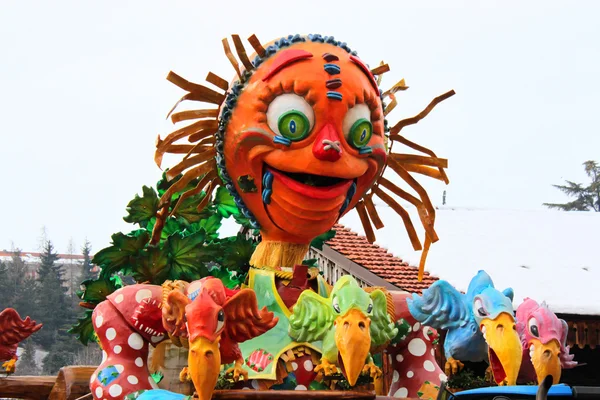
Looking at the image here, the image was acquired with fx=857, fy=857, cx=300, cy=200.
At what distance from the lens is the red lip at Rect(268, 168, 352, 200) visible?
15.5 feet

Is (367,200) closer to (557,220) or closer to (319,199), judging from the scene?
(319,199)

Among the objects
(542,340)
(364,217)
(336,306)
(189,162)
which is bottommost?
(542,340)

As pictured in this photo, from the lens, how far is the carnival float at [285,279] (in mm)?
4164

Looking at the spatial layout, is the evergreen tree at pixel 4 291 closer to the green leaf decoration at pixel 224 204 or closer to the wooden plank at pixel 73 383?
the wooden plank at pixel 73 383

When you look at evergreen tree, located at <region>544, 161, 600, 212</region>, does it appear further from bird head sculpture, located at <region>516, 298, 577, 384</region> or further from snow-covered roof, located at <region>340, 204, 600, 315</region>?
bird head sculpture, located at <region>516, 298, 577, 384</region>

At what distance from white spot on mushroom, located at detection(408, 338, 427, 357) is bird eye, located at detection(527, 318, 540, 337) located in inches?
36.0

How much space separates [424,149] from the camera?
546cm

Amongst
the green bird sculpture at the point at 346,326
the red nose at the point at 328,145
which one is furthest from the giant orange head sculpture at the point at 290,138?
the green bird sculpture at the point at 346,326

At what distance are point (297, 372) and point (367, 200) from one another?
1351 millimetres

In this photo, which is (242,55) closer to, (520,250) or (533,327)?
A: (533,327)

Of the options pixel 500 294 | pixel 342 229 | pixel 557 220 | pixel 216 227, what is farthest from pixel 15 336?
pixel 557 220

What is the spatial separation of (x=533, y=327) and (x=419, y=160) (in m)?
1.49

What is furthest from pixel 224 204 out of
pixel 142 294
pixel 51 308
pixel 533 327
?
pixel 51 308

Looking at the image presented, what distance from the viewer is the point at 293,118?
4.63m
